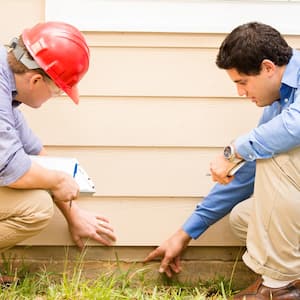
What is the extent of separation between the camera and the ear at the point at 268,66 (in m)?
2.63

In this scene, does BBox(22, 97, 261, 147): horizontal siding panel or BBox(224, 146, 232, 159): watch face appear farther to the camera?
BBox(22, 97, 261, 147): horizontal siding panel

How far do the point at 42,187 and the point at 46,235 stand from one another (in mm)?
520

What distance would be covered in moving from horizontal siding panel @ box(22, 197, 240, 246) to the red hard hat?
28.6 inches

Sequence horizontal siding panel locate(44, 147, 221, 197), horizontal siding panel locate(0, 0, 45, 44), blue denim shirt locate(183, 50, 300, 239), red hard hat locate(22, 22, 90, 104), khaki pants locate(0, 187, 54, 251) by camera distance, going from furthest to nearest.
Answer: horizontal siding panel locate(44, 147, 221, 197) < horizontal siding panel locate(0, 0, 45, 44) < khaki pants locate(0, 187, 54, 251) < red hard hat locate(22, 22, 90, 104) < blue denim shirt locate(183, 50, 300, 239)

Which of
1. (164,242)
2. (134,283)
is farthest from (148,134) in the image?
(134,283)

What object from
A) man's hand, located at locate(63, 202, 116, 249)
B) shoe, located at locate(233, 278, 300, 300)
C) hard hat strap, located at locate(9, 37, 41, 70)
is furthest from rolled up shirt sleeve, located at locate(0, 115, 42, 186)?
shoe, located at locate(233, 278, 300, 300)

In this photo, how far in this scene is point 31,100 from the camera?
9.03ft

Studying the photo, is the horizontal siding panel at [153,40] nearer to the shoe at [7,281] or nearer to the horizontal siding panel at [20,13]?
the horizontal siding panel at [20,13]

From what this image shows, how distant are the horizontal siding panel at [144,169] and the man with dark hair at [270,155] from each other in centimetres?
47

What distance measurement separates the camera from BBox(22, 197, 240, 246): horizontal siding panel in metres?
→ 3.21

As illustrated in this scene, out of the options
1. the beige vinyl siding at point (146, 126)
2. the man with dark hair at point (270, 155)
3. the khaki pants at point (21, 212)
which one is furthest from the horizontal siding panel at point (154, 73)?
the khaki pants at point (21, 212)

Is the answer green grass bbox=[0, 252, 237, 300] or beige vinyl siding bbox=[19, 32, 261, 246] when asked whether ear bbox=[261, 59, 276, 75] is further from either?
green grass bbox=[0, 252, 237, 300]

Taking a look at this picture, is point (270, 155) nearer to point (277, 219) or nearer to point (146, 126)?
point (277, 219)

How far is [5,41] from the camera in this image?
309 cm
